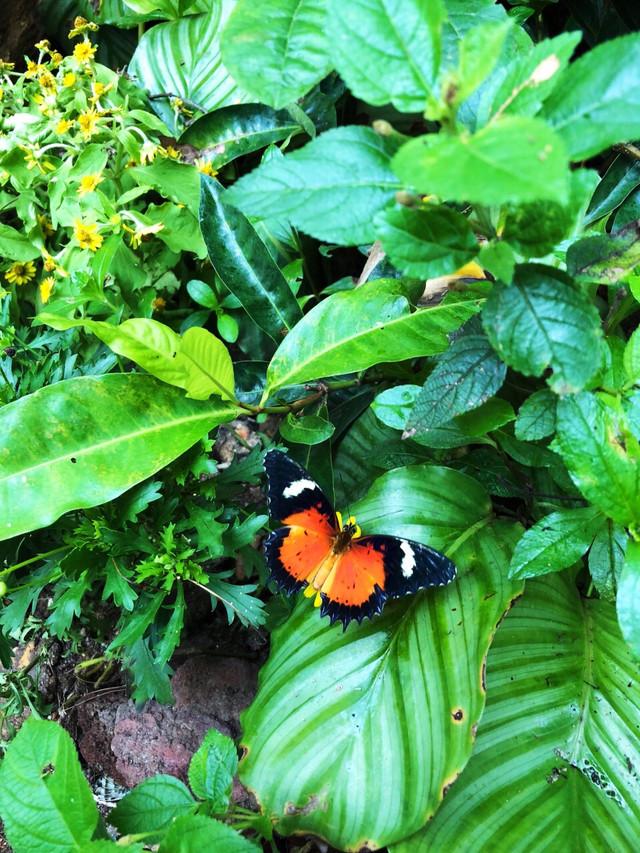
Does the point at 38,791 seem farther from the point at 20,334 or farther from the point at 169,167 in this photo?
the point at 169,167

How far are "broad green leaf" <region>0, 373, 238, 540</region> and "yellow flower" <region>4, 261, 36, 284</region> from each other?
425 millimetres

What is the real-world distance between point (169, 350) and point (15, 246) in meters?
0.56

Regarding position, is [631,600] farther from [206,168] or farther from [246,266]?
[206,168]

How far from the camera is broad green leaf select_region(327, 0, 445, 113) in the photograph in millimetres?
586

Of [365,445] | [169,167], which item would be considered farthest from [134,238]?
[365,445]

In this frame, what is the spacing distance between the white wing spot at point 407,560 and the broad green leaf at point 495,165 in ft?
1.63

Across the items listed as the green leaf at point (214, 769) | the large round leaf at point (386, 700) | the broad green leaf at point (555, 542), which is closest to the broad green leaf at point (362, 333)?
the large round leaf at point (386, 700)

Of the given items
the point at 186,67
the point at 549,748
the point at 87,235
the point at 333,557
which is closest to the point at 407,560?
the point at 333,557

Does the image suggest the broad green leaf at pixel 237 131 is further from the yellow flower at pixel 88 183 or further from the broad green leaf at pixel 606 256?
the broad green leaf at pixel 606 256

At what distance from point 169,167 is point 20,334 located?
0.39 meters

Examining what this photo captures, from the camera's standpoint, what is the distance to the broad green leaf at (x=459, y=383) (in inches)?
30.6

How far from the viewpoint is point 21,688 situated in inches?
52.1

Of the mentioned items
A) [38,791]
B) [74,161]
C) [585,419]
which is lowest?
[38,791]

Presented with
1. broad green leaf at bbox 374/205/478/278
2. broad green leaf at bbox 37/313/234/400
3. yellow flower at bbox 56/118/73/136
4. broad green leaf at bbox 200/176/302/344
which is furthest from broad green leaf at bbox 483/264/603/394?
yellow flower at bbox 56/118/73/136
